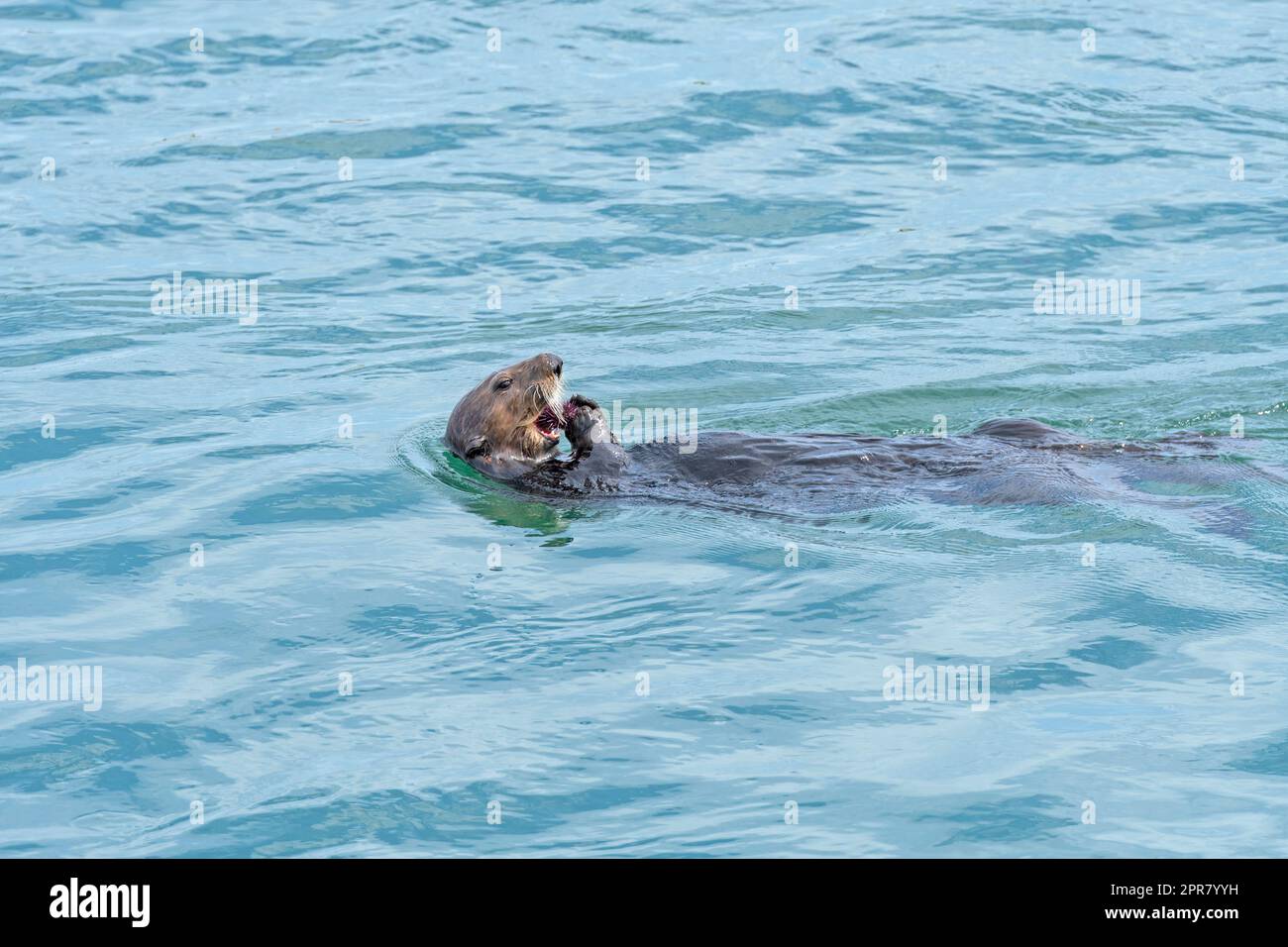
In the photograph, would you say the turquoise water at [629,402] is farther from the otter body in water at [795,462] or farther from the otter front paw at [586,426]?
the otter front paw at [586,426]

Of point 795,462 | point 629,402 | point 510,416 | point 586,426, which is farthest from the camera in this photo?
point 629,402

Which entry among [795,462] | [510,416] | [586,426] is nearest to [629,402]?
[510,416]

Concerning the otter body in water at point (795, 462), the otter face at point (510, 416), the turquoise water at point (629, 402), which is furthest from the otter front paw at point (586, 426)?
the turquoise water at point (629, 402)

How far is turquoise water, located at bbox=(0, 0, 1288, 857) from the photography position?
5074 millimetres

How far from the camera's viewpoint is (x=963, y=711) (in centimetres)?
540

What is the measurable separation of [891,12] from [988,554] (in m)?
11.0

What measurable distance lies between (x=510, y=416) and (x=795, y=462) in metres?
1.47

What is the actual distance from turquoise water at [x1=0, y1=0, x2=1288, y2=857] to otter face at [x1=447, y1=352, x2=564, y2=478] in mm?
195

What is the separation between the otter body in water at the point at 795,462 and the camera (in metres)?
7.10

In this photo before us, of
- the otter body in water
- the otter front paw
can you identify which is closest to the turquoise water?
the otter body in water

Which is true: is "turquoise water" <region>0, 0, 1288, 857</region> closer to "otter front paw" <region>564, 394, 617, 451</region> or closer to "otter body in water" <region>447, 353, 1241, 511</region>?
"otter body in water" <region>447, 353, 1241, 511</region>

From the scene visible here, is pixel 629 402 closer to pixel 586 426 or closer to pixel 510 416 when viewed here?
pixel 510 416

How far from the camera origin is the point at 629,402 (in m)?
9.22
